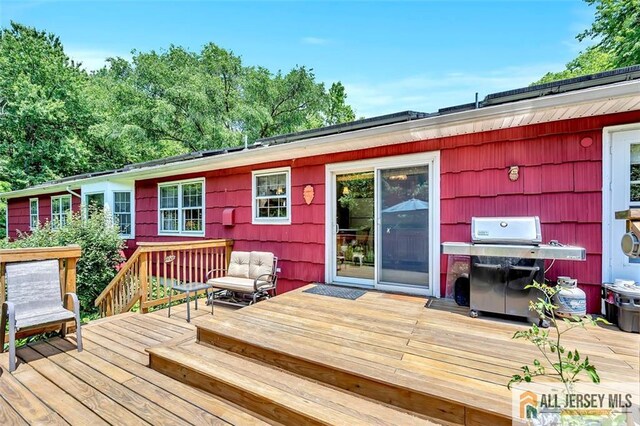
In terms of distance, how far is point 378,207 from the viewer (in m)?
→ 4.36

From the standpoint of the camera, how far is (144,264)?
441 cm

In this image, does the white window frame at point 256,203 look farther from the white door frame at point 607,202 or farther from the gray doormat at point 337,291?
the white door frame at point 607,202

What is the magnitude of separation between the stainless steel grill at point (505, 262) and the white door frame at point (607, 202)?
19.6 inches

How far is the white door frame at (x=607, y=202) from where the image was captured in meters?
3.02

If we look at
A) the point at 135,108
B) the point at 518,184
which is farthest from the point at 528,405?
the point at 135,108

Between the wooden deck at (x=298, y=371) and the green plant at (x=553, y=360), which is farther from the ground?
→ the green plant at (x=553, y=360)

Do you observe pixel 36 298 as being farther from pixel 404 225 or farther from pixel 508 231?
pixel 508 231

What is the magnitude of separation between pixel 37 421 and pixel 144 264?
2577 millimetres

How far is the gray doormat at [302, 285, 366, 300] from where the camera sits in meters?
4.09

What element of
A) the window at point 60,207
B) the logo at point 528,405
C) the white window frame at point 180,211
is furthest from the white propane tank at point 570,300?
the window at point 60,207

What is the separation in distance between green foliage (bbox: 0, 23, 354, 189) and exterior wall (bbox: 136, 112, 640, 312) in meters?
10.7

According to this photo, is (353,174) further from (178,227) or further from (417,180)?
(178,227)

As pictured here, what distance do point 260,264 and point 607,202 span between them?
14.8 ft

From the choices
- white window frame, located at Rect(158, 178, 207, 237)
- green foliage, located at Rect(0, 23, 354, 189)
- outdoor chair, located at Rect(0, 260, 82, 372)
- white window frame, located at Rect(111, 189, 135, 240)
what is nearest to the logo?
outdoor chair, located at Rect(0, 260, 82, 372)
